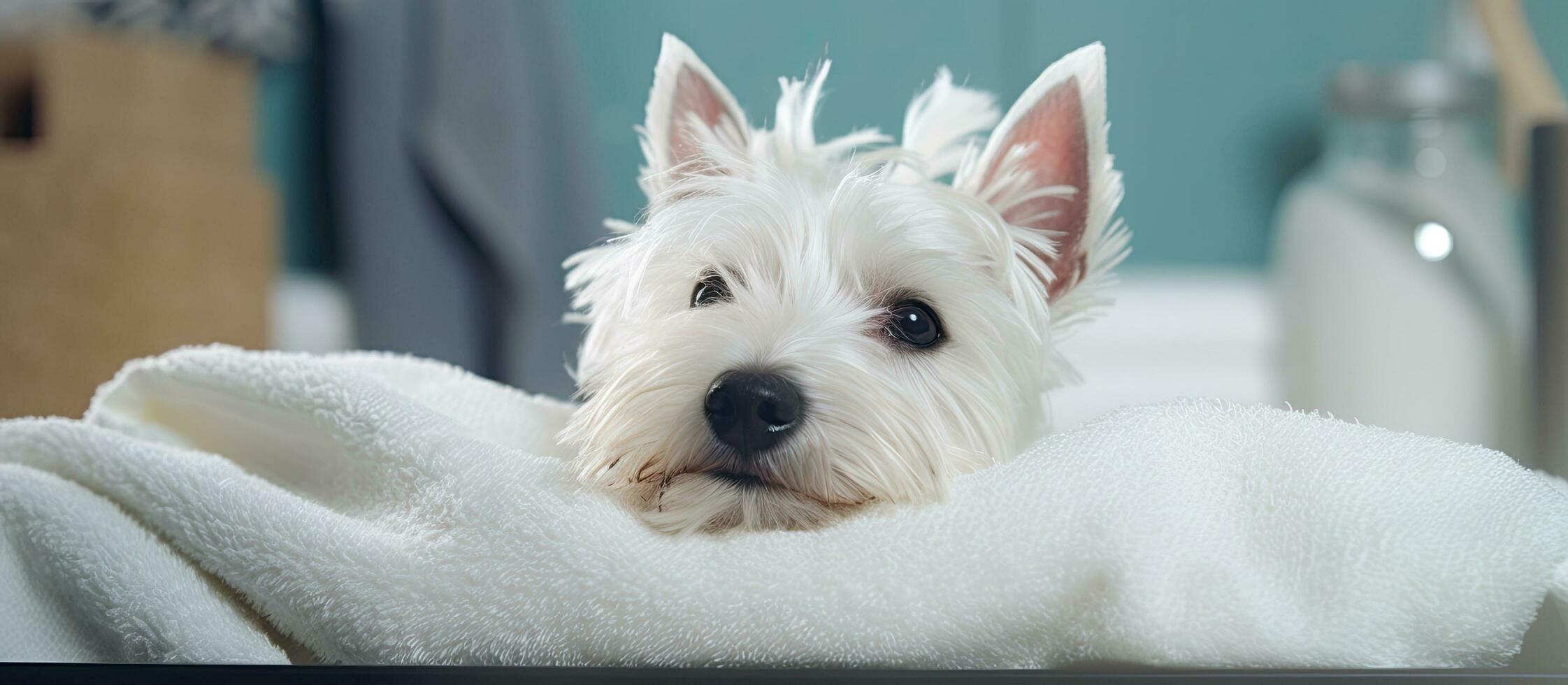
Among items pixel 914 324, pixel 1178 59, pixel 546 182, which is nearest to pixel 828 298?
pixel 914 324

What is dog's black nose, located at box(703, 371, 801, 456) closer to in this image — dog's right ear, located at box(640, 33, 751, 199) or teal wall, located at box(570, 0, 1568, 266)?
dog's right ear, located at box(640, 33, 751, 199)

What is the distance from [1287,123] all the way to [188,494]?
6.80 feet

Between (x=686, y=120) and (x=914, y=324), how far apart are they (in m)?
0.21

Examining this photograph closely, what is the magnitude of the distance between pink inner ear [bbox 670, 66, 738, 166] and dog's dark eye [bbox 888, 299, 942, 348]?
0.57ft

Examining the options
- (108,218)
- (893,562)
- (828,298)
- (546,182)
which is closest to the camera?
(893,562)

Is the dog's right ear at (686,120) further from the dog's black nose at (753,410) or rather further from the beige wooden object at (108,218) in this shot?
the beige wooden object at (108,218)

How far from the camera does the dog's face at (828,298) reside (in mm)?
484

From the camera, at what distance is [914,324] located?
1.93 feet

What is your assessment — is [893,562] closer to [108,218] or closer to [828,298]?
[828,298]

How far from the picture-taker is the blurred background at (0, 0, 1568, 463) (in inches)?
59.0

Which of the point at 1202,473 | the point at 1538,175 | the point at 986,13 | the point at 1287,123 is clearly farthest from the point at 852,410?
the point at 1287,123

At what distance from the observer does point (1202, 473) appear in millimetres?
396

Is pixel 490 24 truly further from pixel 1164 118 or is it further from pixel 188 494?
pixel 188 494

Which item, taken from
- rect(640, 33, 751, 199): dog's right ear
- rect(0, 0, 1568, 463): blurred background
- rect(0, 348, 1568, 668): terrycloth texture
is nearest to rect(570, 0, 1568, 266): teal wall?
rect(0, 0, 1568, 463): blurred background
